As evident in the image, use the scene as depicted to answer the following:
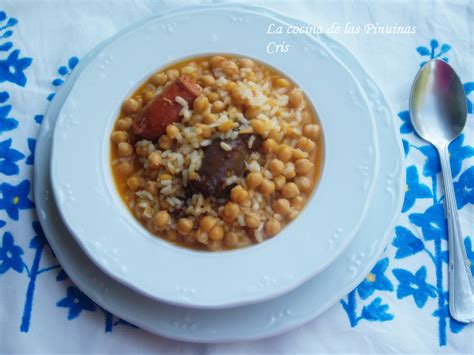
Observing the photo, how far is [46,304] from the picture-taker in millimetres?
2676

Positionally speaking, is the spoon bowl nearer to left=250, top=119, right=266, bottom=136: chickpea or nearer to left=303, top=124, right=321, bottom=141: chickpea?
left=303, top=124, right=321, bottom=141: chickpea

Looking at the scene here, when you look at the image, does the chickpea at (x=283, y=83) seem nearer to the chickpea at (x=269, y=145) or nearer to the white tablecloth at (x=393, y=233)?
the chickpea at (x=269, y=145)

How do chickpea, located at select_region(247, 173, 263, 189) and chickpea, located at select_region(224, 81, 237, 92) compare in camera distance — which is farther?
chickpea, located at select_region(224, 81, 237, 92)

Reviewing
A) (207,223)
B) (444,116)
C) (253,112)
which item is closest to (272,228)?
(207,223)

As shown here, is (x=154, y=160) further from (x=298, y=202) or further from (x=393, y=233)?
(x=393, y=233)

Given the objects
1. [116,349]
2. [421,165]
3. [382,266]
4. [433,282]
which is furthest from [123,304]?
[421,165]

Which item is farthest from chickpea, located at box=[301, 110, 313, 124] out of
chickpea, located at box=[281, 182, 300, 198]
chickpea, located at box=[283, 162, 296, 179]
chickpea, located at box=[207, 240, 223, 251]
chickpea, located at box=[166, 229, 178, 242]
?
chickpea, located at box=[166, 229, 178, 242]

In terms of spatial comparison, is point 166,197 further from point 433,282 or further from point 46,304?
point 433,282

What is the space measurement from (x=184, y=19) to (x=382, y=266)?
1906 mm

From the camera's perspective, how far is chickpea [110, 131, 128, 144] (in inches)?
114

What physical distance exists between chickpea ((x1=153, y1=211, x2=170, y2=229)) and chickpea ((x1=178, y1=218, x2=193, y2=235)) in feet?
0.24

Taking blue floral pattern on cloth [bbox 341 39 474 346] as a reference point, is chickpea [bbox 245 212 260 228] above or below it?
below

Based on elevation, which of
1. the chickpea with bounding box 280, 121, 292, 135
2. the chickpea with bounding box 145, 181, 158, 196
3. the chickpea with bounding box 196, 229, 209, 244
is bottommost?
the chickpea with bounding box 145, 181, 158, 196

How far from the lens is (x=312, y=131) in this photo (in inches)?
113
